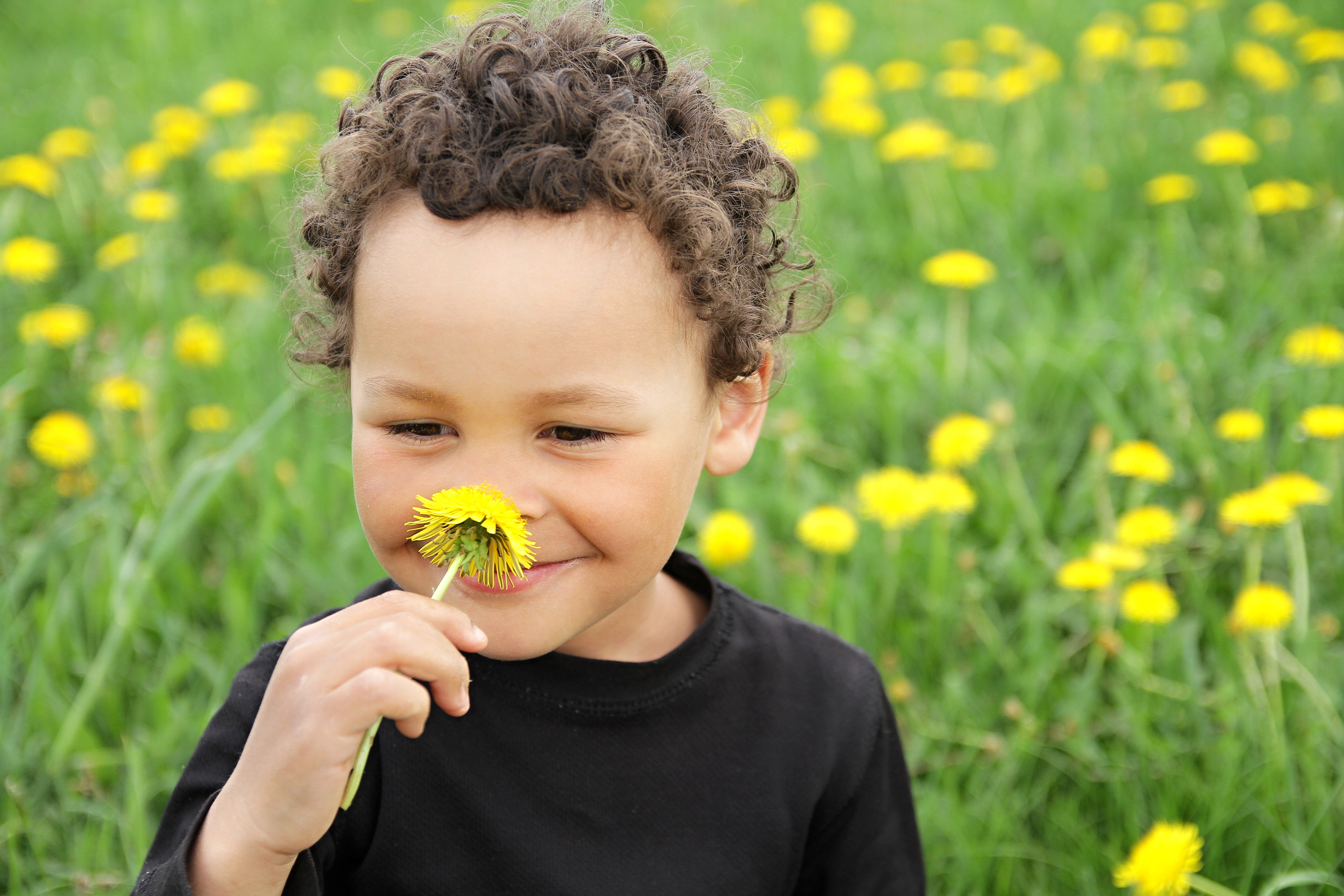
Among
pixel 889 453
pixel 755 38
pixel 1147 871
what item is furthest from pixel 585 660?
pixel 755 38

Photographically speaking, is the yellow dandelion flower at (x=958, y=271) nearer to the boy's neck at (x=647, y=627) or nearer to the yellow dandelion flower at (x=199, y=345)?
the boy's neck at (x=647, y=627)

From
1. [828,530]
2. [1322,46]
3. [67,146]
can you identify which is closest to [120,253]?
[67,146]

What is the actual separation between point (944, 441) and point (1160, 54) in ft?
6.43

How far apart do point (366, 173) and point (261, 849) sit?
50cm

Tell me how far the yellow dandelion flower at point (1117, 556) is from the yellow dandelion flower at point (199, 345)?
154 centimetres

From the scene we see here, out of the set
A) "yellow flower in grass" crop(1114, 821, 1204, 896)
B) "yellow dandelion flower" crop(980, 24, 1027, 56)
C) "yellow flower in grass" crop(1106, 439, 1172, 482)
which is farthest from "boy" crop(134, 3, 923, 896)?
"yellow dandelion flower" crop(980, 24, 1027, 56)

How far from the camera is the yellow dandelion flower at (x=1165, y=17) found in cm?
341

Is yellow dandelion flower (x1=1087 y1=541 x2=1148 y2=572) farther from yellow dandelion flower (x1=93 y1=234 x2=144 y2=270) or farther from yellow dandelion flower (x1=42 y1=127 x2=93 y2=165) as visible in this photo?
yellow dandelion flower (x1=42 y1=127 x2=93 y2=165)

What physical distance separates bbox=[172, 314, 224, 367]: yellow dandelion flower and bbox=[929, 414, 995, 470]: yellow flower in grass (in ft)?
4.26

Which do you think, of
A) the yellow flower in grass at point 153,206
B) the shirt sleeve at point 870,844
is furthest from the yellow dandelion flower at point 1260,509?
the yellow flower in grass at point 153,206

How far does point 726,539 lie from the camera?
1.69 metres

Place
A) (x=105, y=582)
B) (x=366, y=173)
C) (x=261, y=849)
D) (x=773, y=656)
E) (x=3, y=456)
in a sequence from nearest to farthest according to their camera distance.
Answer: (x=261, y=849) < (x=366, y=173) < (x=773, y=656) < (x=105, y=582) < (x=3, y=456)

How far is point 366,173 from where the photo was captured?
0.95m

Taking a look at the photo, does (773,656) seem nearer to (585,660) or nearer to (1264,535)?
(585,660)
